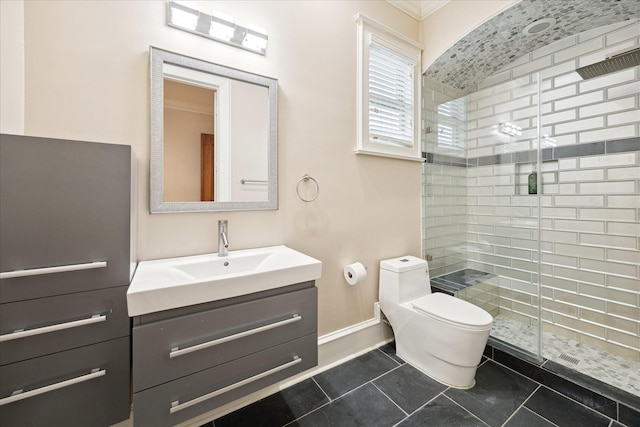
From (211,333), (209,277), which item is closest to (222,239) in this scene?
(209,277)

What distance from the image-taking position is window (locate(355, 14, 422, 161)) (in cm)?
206

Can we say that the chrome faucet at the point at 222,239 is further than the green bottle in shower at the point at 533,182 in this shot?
No

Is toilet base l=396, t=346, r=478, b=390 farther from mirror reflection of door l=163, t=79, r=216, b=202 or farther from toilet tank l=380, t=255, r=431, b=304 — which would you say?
mirror reflection of door l=163, t=79, r=216, b=202

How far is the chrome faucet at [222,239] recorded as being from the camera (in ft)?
4.82

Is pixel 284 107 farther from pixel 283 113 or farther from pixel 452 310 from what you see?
pixel 452 310

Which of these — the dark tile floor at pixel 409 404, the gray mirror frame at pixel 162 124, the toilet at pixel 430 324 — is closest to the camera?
the gray mirror frame at pixel 162 124

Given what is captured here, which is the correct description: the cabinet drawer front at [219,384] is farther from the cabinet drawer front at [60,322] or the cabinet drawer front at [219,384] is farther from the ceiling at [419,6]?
the ceiling at [419,6]

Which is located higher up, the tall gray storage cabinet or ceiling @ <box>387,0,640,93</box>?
ceiling @ <box>387,0,640,93</box>

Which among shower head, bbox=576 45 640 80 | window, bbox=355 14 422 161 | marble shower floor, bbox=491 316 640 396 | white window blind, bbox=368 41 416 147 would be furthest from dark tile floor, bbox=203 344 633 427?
shower head, bbox=576 45 640 80

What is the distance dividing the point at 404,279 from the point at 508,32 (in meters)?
2.11

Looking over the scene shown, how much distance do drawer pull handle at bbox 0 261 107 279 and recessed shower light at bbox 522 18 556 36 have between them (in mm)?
3080

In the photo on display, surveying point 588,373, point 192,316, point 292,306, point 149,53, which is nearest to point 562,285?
point 588,373

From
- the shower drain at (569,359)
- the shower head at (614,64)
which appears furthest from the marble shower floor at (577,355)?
the shower head at (614,64)

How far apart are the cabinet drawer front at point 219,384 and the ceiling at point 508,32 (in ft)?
8.26
